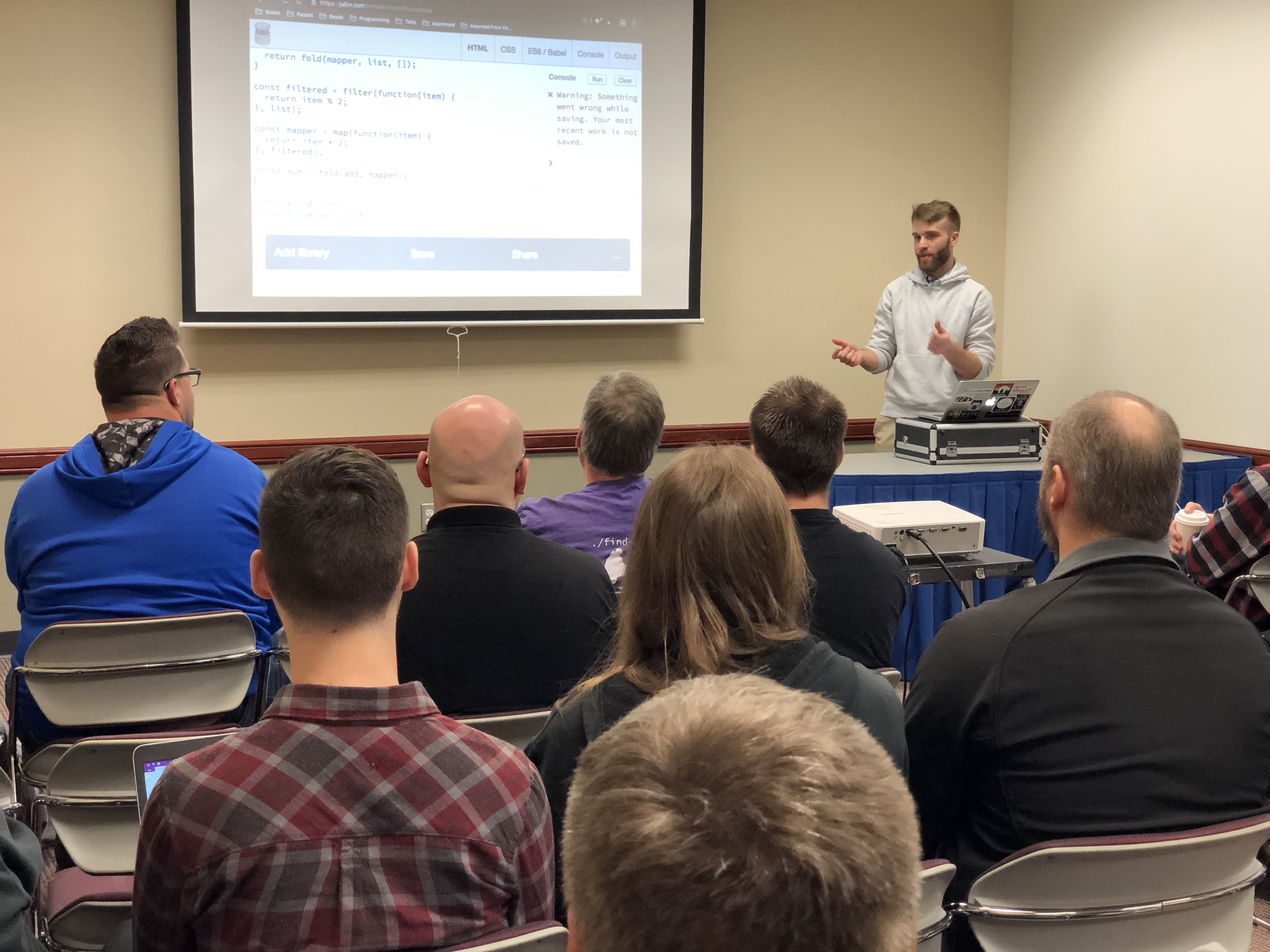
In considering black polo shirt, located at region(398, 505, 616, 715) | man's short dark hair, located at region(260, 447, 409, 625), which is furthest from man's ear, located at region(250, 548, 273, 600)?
black polo shirt, located at region(398, 505, 616, 715)

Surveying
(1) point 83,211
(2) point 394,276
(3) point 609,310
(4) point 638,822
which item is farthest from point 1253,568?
(1) point 83,211

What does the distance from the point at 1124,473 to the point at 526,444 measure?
340 cm

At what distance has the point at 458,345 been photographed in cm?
483

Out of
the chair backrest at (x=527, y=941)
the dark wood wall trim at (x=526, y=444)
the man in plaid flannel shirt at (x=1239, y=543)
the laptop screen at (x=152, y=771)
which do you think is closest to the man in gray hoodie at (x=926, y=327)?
the dark wood wall trim at (x=526, y=444)

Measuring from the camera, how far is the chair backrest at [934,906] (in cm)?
124

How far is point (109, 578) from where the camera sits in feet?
7.22

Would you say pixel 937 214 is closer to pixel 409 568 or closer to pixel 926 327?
pixel 926 327

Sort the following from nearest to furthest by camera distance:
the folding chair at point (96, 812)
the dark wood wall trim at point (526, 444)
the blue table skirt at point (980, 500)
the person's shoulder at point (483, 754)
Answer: the person's shoulder at point (483, 754) < the folding chair at point (96, 812) < the blue table skirt at point (980, 500) < the dark wood wall trim at point (526, 444)

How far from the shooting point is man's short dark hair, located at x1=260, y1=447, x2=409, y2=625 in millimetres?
1203

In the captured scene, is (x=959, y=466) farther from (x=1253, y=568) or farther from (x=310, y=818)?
(x=310, y=818)

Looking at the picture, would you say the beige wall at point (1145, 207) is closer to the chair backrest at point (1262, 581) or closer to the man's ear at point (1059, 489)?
the chair backrest at point (1262, 581)

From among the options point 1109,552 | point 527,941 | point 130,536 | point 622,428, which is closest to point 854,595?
point 1109,552

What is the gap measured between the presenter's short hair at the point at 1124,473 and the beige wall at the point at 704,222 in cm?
350

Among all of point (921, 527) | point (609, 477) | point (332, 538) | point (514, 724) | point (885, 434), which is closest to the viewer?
point (332, 538)
